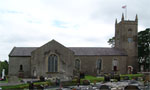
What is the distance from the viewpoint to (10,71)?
53.3m

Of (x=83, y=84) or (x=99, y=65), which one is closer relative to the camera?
(x=83, y=84)

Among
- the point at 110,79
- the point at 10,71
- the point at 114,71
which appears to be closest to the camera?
the point at 110,79

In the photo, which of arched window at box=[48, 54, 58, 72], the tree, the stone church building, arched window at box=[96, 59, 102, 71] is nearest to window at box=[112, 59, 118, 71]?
the stone church building

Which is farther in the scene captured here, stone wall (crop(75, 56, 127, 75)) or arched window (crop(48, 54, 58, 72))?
stone wall (crop(75, 56, 127, 75))

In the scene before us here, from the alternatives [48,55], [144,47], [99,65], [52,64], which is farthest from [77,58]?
[144,47]

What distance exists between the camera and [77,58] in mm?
56531

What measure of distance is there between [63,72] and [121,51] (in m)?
17.7

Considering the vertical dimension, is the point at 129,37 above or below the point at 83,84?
above

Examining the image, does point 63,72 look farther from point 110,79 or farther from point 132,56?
point 132,56

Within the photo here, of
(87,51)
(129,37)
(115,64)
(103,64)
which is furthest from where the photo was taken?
(129,37)

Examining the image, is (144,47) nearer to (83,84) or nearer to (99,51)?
(99,51)

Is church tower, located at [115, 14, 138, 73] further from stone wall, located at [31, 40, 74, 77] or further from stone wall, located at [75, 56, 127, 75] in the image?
stone wall, located at [31, 40, 74, 77]

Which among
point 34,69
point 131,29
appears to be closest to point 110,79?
point 34,69

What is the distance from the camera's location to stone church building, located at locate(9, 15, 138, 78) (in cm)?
5028
